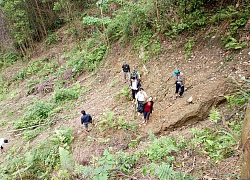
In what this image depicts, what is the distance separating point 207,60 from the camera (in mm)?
9047

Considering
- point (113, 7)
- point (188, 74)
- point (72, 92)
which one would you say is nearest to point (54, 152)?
point (72, 92)

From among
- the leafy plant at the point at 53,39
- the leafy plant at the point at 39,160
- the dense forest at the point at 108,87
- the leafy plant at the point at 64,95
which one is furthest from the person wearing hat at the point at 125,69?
the leafy plant at the point at 53,39

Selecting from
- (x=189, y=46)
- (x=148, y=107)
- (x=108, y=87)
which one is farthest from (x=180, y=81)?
(x=108, y=87)

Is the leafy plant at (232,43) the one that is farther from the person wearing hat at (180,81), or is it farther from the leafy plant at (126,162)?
the leafy plant at (126,162)

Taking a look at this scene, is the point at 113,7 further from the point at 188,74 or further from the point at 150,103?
the point at 150,103

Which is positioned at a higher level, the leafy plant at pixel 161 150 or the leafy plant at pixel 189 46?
the leafy plant at pixel 189 46

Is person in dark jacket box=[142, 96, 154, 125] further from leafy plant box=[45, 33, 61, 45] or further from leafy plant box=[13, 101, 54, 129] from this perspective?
leafy plant box=[45, 33, 61, 45]

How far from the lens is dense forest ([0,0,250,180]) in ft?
16.1

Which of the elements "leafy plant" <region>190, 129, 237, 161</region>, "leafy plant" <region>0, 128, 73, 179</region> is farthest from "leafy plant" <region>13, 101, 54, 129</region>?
"leafy plant" <region>190, 129, 237, 161</region>

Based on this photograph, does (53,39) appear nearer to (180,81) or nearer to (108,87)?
(108,87)

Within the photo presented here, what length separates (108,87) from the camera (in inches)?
480

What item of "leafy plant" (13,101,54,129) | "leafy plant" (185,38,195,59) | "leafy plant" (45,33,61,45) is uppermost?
"leafy plant" (45,33,61,45)

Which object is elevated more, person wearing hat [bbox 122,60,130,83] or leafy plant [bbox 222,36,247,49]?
leafy plant [bbox 222,36,247,49]

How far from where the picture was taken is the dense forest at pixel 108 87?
4895mm
